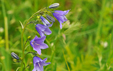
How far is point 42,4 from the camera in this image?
3.08 meters

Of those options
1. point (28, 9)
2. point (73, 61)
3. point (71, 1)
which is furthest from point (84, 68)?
point (71, 1)

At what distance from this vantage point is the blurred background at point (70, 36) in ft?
6.38

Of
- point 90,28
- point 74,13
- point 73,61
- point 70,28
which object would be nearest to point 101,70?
point 73,61

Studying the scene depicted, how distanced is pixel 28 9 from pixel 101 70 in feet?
5.29

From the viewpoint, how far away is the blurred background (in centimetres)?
194

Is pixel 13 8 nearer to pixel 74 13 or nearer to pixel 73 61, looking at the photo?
pixel 74 13

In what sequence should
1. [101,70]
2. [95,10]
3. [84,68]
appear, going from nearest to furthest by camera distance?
1. [101,70]
2. [84,68]
3. [95,10]

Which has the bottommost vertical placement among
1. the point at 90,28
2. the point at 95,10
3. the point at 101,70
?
the point at 101,70

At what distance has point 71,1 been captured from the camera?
137 inches

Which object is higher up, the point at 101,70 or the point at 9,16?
the point at 9,16

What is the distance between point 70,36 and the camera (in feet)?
8.87

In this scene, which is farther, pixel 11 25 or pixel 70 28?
pixel 11 25

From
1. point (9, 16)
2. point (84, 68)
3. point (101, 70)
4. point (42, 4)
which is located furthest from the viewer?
point (42, 4)

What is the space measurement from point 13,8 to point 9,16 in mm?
157
